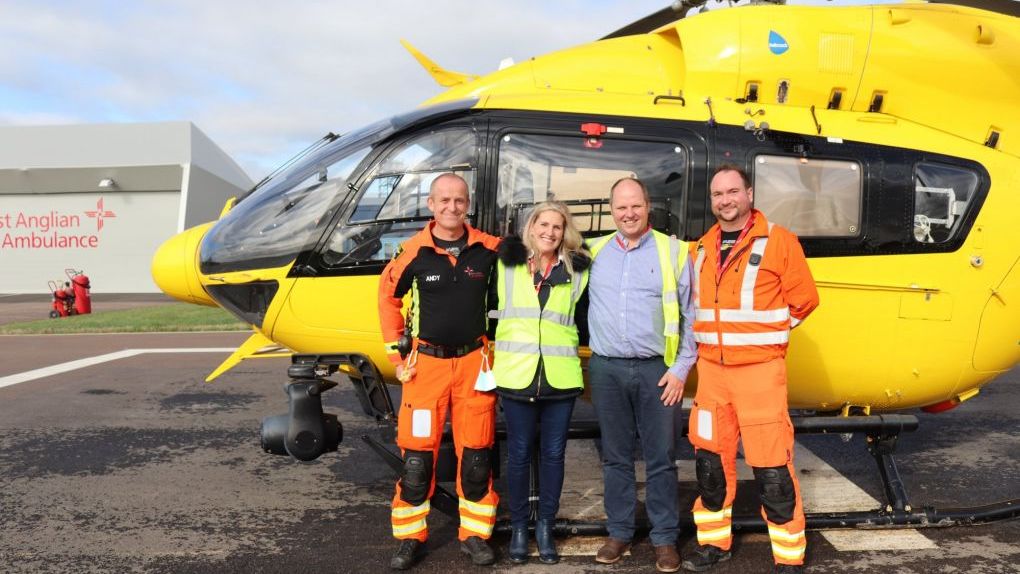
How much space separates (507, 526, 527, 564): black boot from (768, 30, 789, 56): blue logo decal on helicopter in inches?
123

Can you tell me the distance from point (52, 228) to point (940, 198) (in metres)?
30.6

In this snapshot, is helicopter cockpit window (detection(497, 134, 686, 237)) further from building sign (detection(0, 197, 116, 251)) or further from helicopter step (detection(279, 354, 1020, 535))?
building sign (detection(0, 197, 116, 251))

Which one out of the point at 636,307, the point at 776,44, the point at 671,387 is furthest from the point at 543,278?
the point at 776,44

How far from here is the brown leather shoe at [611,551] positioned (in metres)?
3.39

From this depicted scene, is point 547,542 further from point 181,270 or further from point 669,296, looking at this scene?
point 181,270

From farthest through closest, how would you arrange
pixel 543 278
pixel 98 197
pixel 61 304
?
pixel 98 197
pixel 61 304
pixel 543 278

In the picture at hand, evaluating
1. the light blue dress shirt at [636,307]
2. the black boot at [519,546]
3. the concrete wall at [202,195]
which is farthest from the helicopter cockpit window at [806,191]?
the concrete wall at [202,195]

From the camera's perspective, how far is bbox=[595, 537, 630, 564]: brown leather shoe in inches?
133

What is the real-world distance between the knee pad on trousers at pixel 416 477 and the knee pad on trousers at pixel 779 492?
5.39 ft

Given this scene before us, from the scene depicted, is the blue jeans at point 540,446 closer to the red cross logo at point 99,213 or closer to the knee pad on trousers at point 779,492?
the knee pad on trousers at point 779,492

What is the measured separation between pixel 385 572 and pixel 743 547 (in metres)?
1.92

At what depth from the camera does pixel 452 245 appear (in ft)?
11.0

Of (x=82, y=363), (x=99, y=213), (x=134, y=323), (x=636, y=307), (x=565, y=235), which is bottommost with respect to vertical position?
(x=82, y=363)

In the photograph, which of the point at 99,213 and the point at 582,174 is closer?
the point at 582,174
